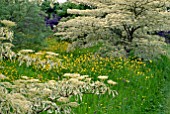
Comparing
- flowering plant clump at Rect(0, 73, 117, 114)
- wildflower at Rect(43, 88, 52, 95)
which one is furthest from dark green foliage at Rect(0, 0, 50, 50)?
wildflower at Rect(43, 88, 52, 95)

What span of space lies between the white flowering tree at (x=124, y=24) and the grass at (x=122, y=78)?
1.59 ft

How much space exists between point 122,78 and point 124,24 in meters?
2.84

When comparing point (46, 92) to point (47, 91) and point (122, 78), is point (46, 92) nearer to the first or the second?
point (47, 91)

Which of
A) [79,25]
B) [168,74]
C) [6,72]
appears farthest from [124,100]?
[79,25]

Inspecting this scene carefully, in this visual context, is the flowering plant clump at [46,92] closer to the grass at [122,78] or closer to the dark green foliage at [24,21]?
the grass at [122,78]

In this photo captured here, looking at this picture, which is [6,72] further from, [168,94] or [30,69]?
[168,94]

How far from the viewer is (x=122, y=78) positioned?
926 cm

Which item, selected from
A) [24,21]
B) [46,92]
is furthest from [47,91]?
[24,21]

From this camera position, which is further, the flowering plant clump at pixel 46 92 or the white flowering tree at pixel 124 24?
the white flowering tree at pixel 124 24

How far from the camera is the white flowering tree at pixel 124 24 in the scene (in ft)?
36.2

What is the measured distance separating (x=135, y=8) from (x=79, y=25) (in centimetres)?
175

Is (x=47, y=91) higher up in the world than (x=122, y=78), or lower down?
higher up

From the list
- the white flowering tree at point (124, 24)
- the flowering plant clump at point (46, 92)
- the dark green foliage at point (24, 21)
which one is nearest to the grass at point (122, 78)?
the white flowering tree at point (124, 24)

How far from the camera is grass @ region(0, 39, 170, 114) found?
7.18 metres
